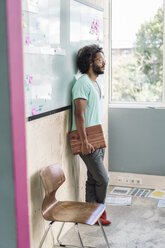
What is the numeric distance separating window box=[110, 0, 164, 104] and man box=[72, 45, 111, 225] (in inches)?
45.7

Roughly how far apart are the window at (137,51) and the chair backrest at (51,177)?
1.87 metres

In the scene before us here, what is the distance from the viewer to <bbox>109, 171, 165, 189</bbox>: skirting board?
164 inches

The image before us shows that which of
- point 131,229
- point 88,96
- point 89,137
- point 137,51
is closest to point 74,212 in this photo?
point 89,137

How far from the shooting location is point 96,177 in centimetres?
315

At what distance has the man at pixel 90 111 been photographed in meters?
2.99

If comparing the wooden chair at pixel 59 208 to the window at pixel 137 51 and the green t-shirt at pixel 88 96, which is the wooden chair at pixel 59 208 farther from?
the window at pixel 137 51

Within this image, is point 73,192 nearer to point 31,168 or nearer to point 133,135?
point 31,168

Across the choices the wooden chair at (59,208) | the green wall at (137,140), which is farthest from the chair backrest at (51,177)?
the green wall at (137,140)

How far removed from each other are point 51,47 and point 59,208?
3.97 ft

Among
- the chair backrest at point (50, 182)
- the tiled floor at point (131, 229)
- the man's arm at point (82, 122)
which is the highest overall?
the man's arm at point (82, 122)

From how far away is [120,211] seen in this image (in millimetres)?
3594

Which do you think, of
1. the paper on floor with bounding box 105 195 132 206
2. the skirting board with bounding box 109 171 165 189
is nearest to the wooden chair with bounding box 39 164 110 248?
the paper on floor with bounding box 105 195 132 206

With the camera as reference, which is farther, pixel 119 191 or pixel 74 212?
pixel 119 191

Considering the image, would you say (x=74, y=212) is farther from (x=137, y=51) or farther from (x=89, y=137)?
(x=137, y=51)
